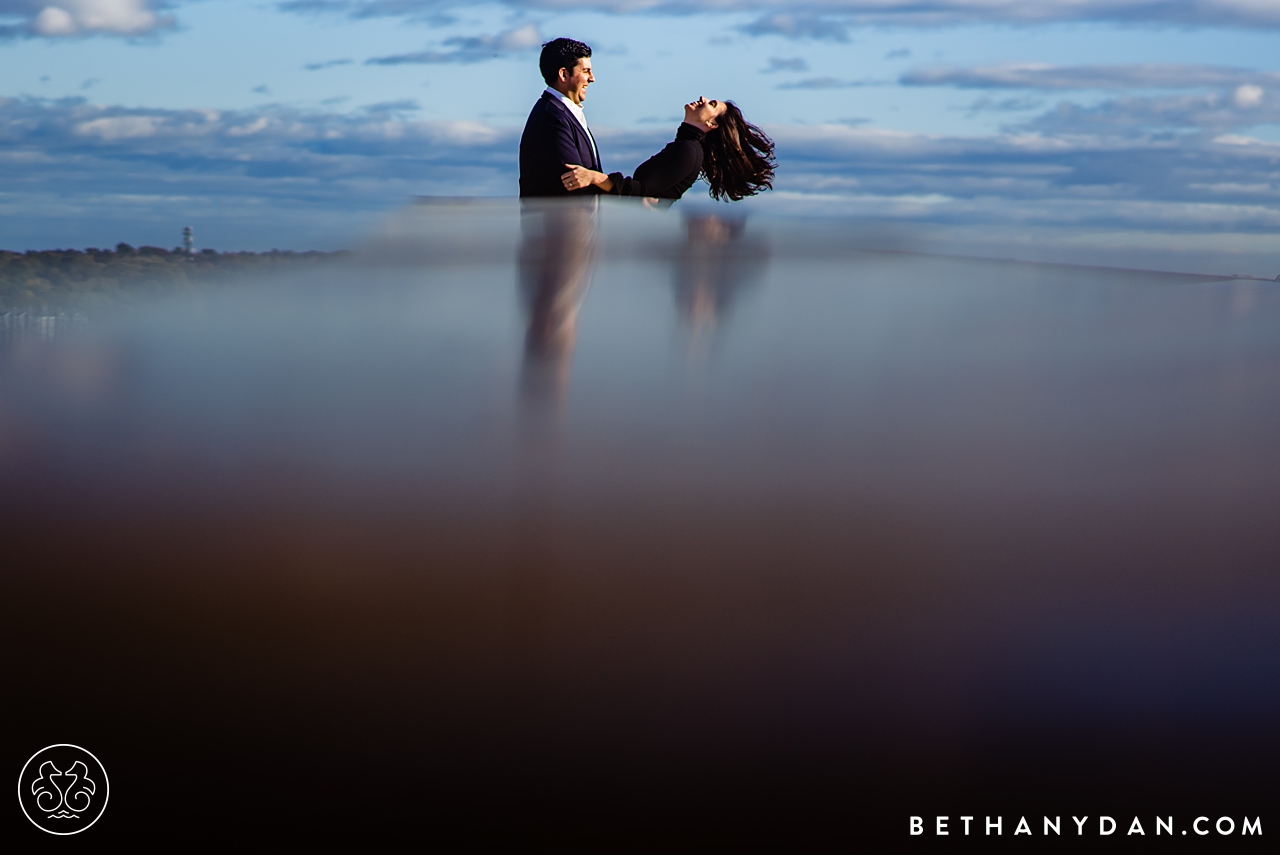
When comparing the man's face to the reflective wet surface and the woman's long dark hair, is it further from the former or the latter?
the reflective wet surface

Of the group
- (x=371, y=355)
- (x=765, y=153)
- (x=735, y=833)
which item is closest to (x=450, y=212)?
(x=765, y=153)

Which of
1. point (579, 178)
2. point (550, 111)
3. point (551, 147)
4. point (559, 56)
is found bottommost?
point (579, 178)

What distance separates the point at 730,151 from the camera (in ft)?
12.8

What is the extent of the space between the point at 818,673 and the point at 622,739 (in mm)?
232

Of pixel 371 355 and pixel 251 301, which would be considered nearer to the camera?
pixel 371 355

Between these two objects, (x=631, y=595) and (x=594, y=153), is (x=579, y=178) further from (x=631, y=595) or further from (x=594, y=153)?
(x=631, y=595)

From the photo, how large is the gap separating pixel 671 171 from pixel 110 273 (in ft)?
6.07

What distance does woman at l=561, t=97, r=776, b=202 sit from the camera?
3803 mm

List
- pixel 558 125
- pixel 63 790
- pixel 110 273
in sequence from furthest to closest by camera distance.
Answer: pixel 558 125 → pixel 110 273 → pixel 63 790

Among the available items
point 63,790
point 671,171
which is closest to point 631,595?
point 63,790

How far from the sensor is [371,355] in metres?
1.89

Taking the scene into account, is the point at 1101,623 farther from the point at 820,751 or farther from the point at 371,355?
the point at 371,355

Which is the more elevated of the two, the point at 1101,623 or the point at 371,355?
the point at 371,355

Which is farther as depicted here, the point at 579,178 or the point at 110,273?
the point at 579,178
